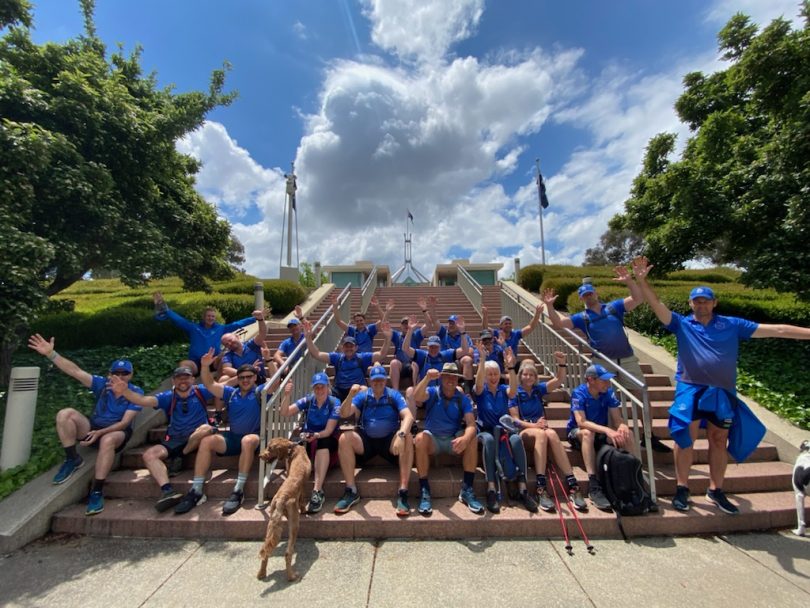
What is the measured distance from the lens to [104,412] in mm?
4012

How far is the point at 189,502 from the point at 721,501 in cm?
490

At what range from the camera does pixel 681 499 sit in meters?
3.39

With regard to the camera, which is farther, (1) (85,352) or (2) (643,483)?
(1) (85,352)

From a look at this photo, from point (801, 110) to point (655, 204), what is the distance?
354 cm

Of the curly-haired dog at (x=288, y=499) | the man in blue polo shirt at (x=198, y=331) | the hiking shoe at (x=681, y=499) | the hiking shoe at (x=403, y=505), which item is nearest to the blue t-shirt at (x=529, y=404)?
the hiking shoe at (x=681, y=499)

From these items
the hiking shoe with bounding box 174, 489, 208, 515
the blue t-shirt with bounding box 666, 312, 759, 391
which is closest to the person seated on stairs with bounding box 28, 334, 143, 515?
the hiking shoe with bounding box 174, 489, 208, 515

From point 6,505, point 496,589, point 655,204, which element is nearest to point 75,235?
point 6,505

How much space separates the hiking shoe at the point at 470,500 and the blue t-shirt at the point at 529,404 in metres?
1.00

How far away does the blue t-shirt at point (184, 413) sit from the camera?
13.2 ft

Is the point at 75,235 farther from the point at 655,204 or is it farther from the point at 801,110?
the point at 655,204

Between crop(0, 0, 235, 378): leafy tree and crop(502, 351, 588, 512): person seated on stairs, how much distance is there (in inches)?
210

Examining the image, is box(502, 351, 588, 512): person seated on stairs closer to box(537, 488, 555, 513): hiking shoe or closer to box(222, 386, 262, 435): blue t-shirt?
box(537, 488, 555, 513): hiking shoe

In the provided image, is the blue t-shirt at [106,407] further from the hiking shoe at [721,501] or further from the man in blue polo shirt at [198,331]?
the hiking shoe at [721,501]

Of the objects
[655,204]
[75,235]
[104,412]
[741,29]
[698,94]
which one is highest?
[741,29]
